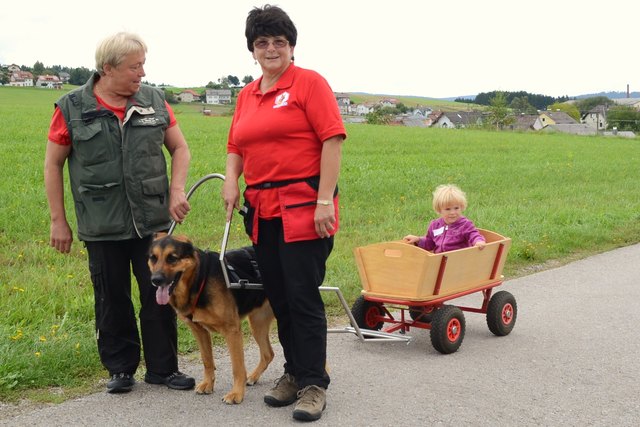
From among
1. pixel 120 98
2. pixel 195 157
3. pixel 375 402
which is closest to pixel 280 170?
pixel 120 98

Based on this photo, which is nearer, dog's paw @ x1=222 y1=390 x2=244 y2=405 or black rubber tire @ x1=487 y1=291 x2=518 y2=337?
dog's paw @ x1=222 y1=390 x2=244 y2=405

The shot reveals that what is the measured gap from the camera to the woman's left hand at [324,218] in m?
4.01

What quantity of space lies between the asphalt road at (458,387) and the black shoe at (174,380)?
5 cm

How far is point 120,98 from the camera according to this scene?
444cm

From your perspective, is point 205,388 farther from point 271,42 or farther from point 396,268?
point 271,42

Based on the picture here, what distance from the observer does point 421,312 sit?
5.79 m

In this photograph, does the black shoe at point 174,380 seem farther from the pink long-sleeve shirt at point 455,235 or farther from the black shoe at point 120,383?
the pink long-sleeve shirt at point 455,235

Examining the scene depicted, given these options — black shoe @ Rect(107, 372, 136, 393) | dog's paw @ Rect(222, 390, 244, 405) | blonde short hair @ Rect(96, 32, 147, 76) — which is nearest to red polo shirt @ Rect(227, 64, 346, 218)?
blonde short hair @ Rect(96, 32, 147, 76)

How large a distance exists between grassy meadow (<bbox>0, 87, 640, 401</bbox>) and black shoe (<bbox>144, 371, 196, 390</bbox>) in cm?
30

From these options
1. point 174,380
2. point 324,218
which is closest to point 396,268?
point 324,218

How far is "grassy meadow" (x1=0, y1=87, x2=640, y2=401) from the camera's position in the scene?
4902 mm

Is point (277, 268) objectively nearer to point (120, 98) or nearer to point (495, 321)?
point (120, 98)

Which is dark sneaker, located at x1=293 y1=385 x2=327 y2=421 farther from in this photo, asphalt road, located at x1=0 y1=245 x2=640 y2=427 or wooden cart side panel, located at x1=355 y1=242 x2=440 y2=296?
wooden cart side panel, located at x1=355 y1=242 x2=440 y2=296

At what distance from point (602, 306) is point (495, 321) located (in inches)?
58.3
